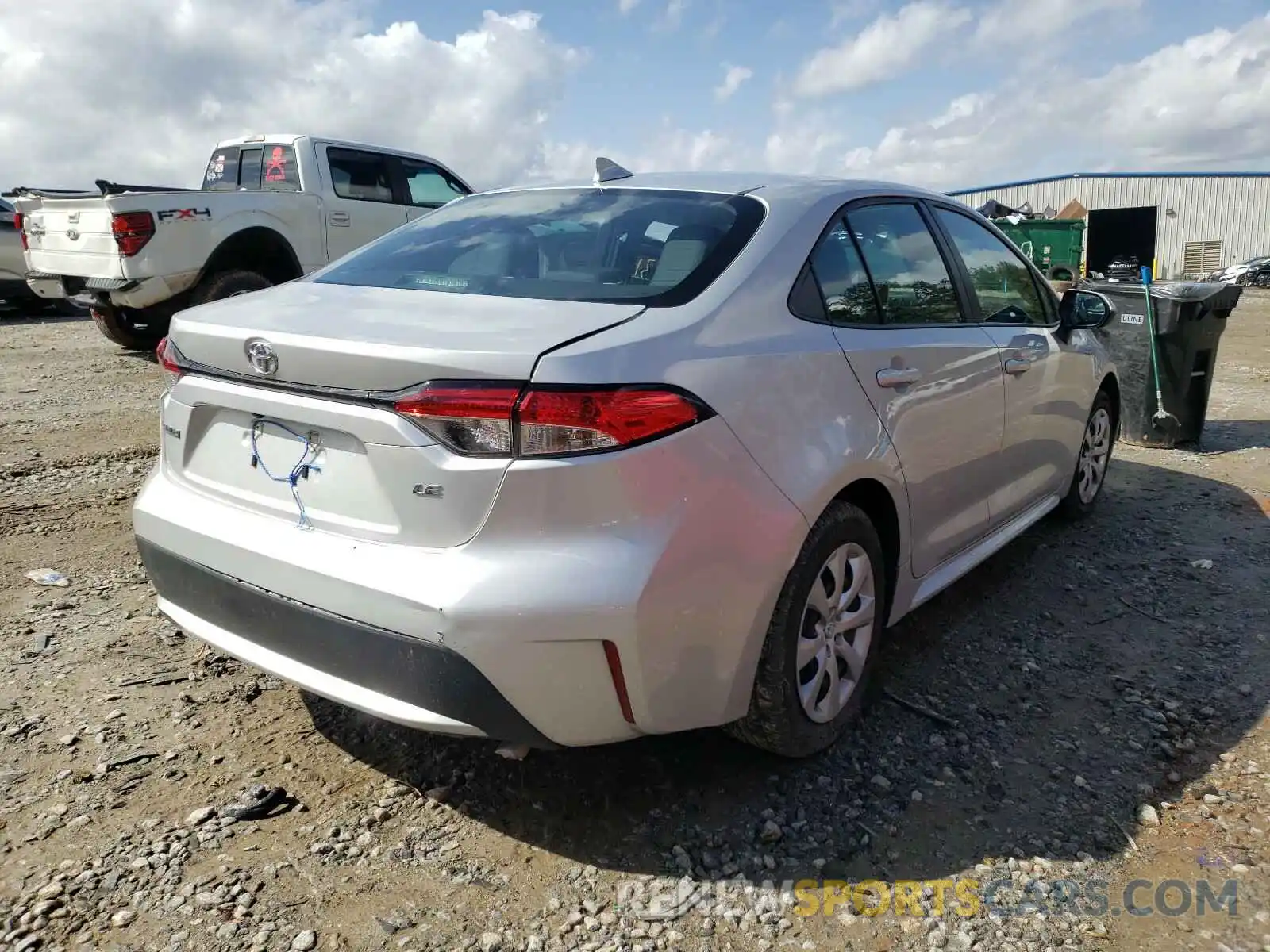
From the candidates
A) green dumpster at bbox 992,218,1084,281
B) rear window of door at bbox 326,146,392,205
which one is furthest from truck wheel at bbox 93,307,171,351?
green dumpster at bbox 992,218,1084,281

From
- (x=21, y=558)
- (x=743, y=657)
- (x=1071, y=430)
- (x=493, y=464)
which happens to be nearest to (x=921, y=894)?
(x=743, y=657)

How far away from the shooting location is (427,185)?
10219 mm

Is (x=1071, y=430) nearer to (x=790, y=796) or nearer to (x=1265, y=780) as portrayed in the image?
(x=1265, y=780)

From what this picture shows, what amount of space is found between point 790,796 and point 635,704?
2.41 ft

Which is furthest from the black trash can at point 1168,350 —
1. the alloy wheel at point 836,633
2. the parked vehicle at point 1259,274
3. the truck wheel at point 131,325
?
the parked vehicle at point 1259,274

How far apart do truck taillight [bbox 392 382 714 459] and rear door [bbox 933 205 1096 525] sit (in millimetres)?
2033

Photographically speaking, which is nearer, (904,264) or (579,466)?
(579,466)

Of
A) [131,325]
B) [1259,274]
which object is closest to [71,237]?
[131,325]

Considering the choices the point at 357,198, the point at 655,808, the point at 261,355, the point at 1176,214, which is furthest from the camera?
the point at 1176,214

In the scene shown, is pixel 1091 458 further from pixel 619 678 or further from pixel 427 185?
pixel 427 185

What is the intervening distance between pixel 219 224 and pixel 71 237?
1.22 m

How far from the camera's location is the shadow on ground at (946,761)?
8.14 ft

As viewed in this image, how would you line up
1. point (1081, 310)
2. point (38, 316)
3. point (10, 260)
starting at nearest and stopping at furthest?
point (1081, 310), point (10, 260), point (38, 316)

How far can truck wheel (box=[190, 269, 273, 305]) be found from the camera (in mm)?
8281
